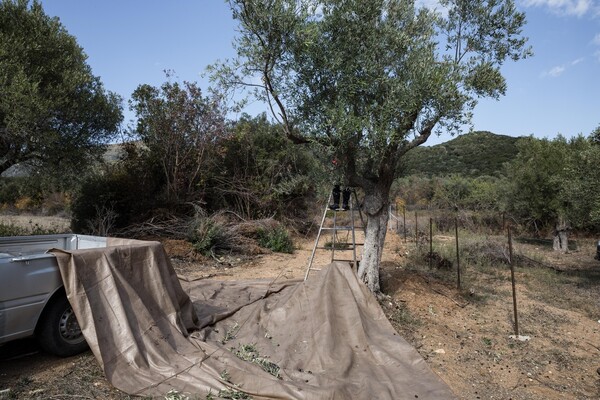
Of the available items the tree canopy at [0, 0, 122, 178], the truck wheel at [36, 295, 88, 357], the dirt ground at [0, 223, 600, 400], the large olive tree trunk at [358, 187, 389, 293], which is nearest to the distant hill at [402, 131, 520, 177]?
the dirt ground at [0, 223, 600, 400]

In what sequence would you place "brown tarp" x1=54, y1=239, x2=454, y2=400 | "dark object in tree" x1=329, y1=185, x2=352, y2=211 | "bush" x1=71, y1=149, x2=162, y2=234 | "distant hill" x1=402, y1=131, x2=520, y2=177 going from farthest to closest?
"distant hill" x1=402, y1=131, x2=520, y2=177
"bush" x1=71, y1=149, x2=162, y2=234
"dark object in tree" x1=329, y1=185, x2=352, y2=211
"brown tarp" x1=54, y1=239, x2=454, y2=400

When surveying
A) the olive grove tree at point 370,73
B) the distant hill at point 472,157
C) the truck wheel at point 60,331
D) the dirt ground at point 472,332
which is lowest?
the dirt ground at point 472,332

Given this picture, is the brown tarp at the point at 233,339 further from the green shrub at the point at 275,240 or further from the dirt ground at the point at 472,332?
the green shrub at the point at 275,240

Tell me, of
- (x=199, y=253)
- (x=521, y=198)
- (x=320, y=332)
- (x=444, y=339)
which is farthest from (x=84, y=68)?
(x=521, y=198)

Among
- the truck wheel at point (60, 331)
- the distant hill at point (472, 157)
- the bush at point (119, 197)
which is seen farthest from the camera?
the distant hill at point (472, 157)

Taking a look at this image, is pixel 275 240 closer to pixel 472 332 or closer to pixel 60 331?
pixel 472 332

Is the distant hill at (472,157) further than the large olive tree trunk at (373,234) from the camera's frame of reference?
Yes

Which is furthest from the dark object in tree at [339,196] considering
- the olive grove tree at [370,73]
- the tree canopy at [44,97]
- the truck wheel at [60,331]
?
the tree canopy at [44,97]

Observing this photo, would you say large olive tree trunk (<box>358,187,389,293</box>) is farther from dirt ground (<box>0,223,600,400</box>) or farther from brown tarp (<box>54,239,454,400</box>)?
brown tarp (<box>54,239,454,400</box>)

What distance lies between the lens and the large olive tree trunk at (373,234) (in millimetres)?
7887

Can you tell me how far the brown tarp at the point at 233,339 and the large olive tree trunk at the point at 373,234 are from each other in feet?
4.47

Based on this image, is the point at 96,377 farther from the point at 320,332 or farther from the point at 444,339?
the point at 444,339

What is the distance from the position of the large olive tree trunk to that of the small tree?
24.7 ft

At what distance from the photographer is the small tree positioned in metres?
13.8
